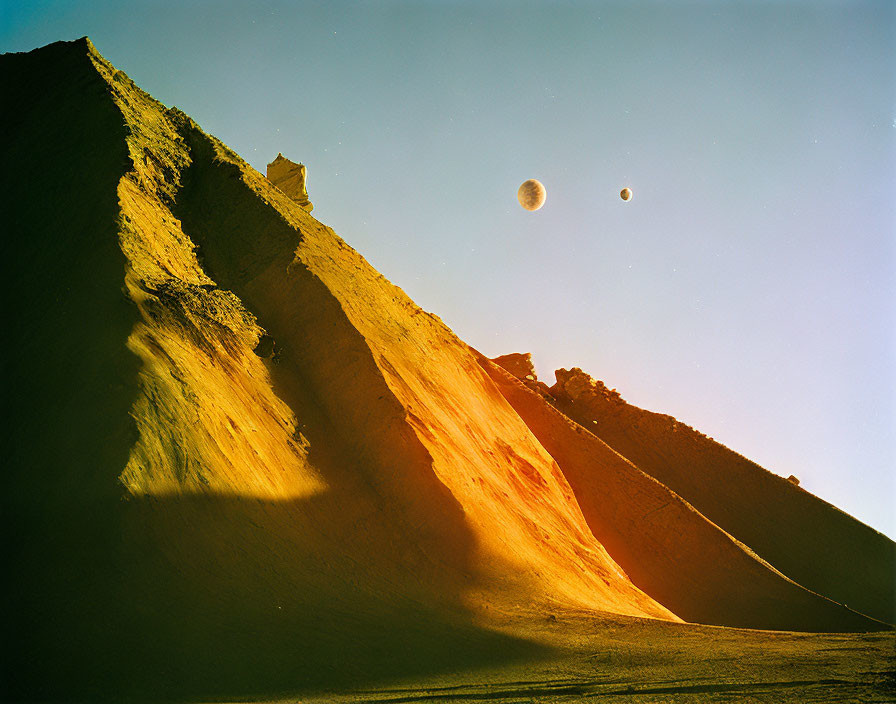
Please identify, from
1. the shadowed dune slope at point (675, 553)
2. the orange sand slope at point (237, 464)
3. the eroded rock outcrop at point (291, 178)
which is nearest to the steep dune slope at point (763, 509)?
the shadowed dune slope at point (675, 553)

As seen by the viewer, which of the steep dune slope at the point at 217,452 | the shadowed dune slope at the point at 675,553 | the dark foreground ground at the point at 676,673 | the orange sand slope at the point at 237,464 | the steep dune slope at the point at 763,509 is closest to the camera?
the dark foreground ground at the point at 676,673

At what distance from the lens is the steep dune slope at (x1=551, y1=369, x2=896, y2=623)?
22.8 meters

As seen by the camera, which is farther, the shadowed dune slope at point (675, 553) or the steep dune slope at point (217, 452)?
the shadowed dune slope at point (675, 553)

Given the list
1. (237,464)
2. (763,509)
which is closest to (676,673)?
(237,464)

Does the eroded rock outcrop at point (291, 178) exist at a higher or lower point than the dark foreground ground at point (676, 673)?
higher

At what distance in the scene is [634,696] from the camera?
5.84 metres

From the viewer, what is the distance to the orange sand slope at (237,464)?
7156mm

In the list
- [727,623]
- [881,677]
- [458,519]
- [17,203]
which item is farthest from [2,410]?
[727,623]

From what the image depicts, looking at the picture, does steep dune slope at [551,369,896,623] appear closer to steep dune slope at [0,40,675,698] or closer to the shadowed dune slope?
the shadowed dune slope

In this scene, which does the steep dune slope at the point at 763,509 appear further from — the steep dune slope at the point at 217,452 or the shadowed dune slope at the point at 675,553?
the steep dune slope at the point at 217,452

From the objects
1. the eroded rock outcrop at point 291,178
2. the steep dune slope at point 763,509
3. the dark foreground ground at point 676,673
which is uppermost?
the eroded rock outcrop at point 291,178

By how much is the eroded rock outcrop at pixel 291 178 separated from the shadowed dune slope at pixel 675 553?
42.4ft

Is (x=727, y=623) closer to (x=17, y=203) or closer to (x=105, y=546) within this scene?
(x=105, y=546)

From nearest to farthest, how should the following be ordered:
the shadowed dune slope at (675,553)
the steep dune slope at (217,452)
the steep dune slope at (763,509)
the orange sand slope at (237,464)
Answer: the steep dune slope at (217,452)
the orange sand slope at (237,464)
the shadowed dune slope at (675,553)
the steep dune slope at (763,509)
